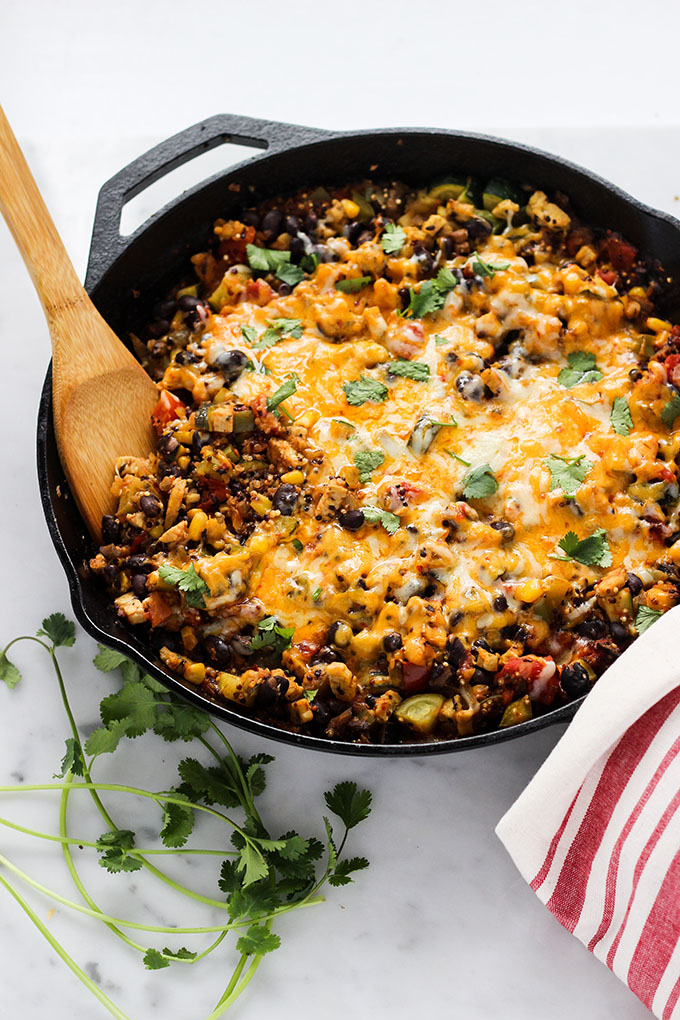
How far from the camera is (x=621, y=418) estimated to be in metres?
3.66

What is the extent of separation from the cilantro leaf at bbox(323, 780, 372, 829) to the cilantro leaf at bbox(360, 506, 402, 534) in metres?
0.90

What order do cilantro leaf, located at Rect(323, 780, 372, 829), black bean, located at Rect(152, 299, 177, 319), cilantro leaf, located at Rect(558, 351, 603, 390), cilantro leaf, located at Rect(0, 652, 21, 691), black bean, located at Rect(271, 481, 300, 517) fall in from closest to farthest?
1. black bean, located at Rect(271, 481, 300, 517)
2. cilantro leaf, located at Rect(323, 780, 372, 829)
3. cilantro leaf, located at Rect(558, 351, 603, 390)
4. cilantro leaf, located at Rect(0, 652, 21, 691)
5. black bean, located at Rect(152, 299, 177, 319)

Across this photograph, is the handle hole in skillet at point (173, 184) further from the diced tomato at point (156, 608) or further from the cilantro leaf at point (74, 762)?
the cilantro leaf at point (74, 762)

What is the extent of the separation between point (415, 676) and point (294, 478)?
2.56 ft

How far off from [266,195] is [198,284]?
17.4 inches

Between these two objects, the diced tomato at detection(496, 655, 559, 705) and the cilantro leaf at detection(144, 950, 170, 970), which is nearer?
the diced tomato at detection(496, 655, 559, 705)

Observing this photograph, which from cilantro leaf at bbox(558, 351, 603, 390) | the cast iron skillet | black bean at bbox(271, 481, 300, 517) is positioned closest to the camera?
black bean at bbox(271, 481, 300, 517)

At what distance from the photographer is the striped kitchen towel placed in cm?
315

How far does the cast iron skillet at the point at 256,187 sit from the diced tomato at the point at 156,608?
0.66 feet

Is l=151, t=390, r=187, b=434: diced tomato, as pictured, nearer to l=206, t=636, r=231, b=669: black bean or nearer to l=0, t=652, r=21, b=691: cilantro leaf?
l=206, t=636, r=231, b=669: black bean

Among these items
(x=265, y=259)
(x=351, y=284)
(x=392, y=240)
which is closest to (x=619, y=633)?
(x=351, y=284)

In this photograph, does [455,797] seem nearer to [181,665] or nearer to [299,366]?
[181,665]

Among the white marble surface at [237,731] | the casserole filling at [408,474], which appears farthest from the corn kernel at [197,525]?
the white marble surface at [237,731]

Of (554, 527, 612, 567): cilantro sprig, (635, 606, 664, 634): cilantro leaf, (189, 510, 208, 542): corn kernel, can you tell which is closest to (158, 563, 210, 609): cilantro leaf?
(189, 510, 208, 542): corn kernel
